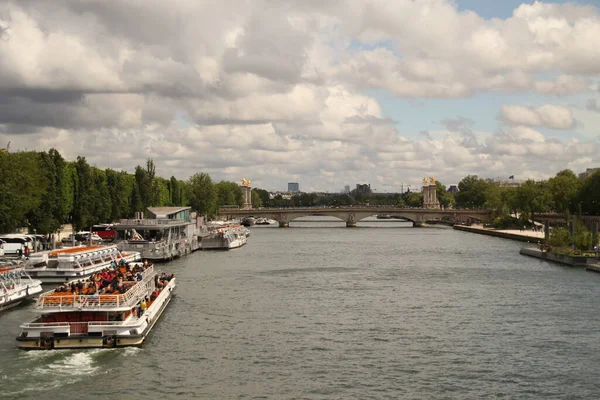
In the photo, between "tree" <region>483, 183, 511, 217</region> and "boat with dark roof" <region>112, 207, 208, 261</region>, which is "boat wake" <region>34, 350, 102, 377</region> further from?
"tree" <region>483, 183, 511, 217</region>

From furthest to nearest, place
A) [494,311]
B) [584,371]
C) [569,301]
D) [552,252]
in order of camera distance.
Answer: [552,252], [569,301], [494,311], [584,371]

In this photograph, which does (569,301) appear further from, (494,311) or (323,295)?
(323,295)

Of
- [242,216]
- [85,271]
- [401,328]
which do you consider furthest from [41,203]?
[242,216]

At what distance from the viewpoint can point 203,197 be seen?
525 ft

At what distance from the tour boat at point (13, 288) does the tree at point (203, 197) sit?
10853cm

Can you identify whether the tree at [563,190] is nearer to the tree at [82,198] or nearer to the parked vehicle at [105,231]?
the parked vehicle at [105,231]

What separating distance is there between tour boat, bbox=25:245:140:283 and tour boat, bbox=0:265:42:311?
7182 millimetres

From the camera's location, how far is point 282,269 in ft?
248

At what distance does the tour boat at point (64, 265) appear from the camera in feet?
192

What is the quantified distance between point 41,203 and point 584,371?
65.6 m

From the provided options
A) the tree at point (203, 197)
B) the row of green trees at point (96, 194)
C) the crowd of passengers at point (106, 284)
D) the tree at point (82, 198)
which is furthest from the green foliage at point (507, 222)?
the crowd of passengers at point (106, 284)

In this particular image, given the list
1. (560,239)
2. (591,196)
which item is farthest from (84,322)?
(591,196)

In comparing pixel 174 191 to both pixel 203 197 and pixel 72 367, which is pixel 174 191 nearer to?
pixel 203 197

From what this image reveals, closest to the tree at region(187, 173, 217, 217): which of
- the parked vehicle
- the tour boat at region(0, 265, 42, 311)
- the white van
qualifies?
the parked vehicle
